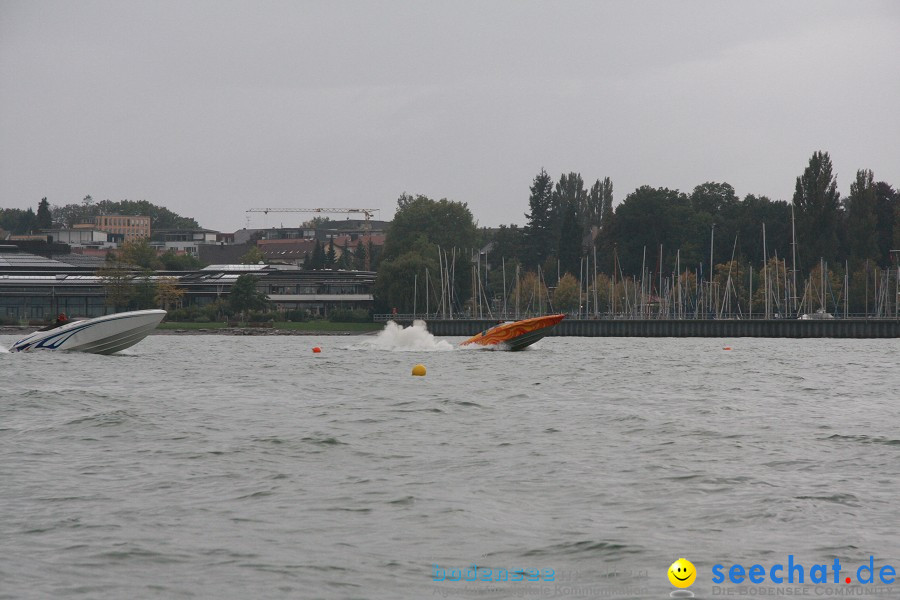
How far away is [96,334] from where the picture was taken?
46.5 meters

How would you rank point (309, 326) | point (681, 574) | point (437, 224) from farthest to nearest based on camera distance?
point (437, 224)
point (309, 326)
point (681, 574)

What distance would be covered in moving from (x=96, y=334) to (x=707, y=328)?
2751 inches

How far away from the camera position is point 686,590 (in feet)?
32.9

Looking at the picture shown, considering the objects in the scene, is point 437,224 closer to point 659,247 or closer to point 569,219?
point 569,219

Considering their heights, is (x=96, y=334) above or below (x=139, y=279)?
below

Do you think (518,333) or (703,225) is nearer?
(518,333)

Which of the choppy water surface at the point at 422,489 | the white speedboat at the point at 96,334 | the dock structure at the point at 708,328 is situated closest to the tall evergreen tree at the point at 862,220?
the dock structure at the point at 708,328

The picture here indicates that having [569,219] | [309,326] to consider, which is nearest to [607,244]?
[569,219]

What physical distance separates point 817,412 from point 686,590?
54.8 ft

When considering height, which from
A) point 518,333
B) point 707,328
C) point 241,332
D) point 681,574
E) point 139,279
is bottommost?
point 241,332

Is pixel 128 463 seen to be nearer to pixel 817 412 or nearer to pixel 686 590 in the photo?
pixel 686 590

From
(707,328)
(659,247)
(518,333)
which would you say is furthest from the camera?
(659,247)

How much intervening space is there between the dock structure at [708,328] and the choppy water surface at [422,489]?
69.8m

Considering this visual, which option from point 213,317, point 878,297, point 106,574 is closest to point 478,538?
point 106,574
